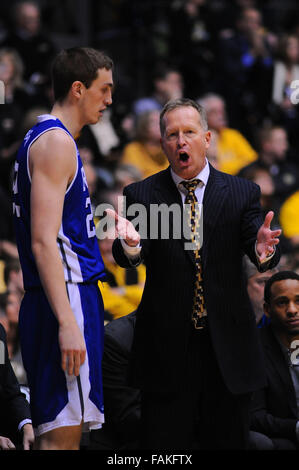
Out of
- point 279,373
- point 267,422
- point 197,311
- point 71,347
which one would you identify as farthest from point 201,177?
point 267,422

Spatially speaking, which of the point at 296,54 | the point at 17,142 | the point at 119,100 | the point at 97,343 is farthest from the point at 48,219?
the point at 296,54

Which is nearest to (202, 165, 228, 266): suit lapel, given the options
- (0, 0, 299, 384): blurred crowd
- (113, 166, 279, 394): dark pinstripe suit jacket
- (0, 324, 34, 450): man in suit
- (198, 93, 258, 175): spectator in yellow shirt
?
(113, 166, 279, 394): dark pinstripe suit jacket

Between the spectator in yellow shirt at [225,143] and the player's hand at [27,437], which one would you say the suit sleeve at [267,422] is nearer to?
the player's hand at [27,437]

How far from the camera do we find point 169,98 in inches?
316

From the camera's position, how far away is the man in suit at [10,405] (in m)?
3.60

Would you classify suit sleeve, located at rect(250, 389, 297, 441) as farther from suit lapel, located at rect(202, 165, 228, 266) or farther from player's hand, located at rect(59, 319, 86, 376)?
player's hand, located at rect(59, 319, 86, 376)

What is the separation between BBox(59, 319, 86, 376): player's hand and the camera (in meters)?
2.68

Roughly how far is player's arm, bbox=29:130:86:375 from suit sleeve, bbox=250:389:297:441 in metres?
1.45

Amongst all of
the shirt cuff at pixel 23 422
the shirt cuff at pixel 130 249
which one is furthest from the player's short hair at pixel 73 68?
the shirt cuff at pixel 23 422

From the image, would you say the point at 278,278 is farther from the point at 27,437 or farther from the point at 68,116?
the point at 68,116

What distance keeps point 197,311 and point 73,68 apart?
1026 mm

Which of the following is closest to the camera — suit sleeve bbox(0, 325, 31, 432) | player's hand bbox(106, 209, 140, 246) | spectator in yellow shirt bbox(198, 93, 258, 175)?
player's hand bbox(106, 209, 140, 246)
